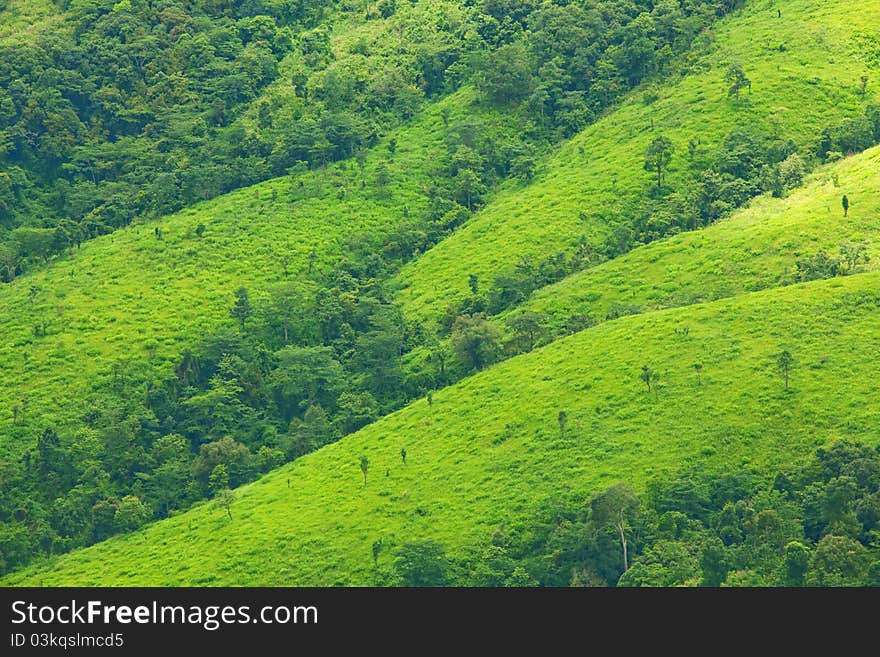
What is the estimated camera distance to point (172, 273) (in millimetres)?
98375

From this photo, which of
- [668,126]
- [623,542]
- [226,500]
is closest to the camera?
[623,542]

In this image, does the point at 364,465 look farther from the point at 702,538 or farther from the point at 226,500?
the point at 702,538

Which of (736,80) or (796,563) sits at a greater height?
(736,80)

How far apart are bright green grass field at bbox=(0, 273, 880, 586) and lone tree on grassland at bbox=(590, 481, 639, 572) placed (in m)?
3.58

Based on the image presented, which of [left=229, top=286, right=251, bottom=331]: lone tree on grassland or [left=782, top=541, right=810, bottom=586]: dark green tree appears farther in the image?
[left=229, top=286, right=251, bottom=331]: lone tree on grassland

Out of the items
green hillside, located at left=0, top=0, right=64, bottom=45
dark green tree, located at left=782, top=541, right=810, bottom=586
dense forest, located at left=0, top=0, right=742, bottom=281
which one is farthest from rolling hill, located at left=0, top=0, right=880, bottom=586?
green hillside, located at left=0, top=0, right=64, bottom=45

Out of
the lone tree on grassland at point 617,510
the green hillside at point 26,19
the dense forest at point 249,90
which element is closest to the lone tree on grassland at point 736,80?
the dense forest at point 249,90

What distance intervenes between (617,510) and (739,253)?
2593cm

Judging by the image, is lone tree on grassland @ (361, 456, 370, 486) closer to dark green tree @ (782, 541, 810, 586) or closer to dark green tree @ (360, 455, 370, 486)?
dark green tree @ (360, 455, 370, 486)

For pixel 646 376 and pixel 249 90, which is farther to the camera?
pixel 249 90

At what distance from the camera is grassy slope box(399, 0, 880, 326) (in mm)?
94938

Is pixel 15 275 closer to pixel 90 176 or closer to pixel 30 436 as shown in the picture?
pixel 90 176

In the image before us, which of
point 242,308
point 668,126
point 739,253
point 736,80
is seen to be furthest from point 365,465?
point 736,80
